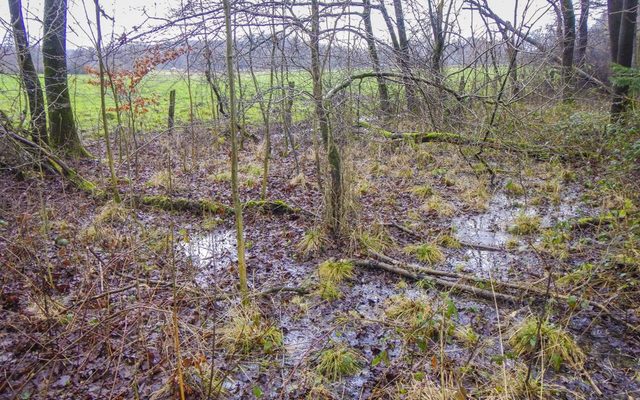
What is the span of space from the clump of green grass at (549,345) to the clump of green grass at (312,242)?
258cm

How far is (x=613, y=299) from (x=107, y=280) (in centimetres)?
481

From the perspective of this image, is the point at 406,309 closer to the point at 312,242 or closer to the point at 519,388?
the point at 519,388

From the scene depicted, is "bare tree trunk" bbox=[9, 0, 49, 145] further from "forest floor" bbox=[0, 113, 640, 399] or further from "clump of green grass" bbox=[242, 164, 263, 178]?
"clump of green grass" bbox=[242, 164, 263, 178]

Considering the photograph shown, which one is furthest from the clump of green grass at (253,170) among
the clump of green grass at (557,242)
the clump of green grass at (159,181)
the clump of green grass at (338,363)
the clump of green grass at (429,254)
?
the clump of green grass at (338,363)

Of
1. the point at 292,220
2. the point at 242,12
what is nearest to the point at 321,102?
→ the point at 242,12

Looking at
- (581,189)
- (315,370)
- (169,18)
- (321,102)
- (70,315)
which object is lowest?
(315,370)

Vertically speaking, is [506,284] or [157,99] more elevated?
[157,99]

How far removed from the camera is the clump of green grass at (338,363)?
10.8 ft

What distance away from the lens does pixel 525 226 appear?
5.64 meters

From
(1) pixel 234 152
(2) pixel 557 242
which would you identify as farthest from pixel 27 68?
(2) pixel 557 242

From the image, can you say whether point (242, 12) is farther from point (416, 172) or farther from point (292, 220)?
point (416, 172)

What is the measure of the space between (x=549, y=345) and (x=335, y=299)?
1.99 metres

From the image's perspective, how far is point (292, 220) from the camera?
651cm

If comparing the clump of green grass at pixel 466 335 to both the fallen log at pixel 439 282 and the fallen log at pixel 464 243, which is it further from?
the fallen log at pixel 464 243
